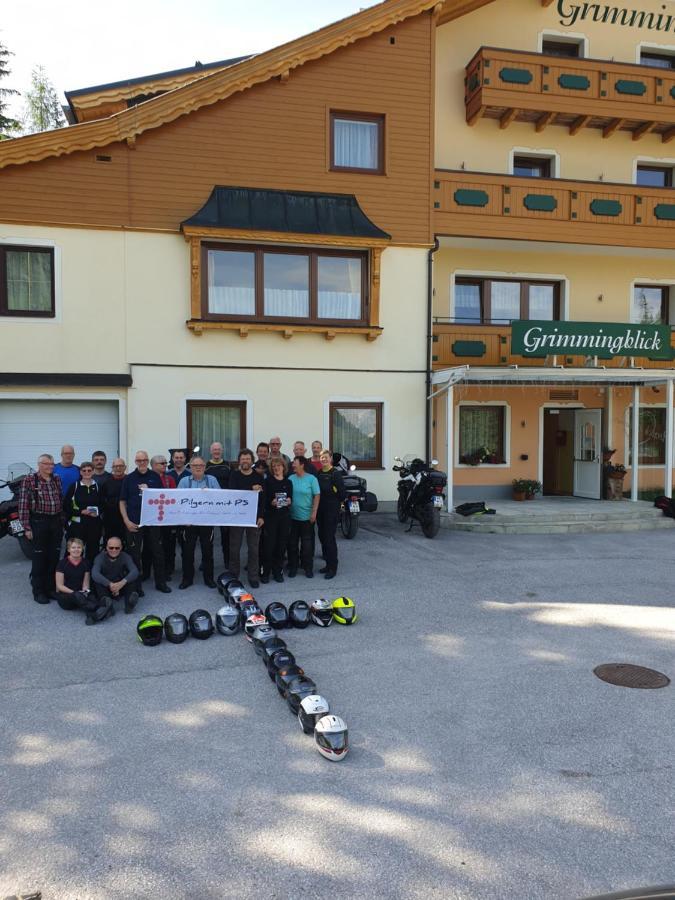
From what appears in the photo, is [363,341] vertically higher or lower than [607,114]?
lower

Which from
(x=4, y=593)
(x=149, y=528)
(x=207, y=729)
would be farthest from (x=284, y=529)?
(x=207, y=729)

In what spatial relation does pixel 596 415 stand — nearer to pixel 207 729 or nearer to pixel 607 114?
pixel 607 114

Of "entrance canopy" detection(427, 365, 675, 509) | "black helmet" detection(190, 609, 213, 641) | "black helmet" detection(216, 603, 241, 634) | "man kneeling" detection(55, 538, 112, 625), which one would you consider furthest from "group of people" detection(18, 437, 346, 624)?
"entrance canopy" detection(427, 365, 675, 509)

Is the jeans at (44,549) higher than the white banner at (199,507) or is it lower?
lower

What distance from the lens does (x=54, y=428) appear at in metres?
14.1

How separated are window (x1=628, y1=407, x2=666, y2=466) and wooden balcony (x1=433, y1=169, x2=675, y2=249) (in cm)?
468

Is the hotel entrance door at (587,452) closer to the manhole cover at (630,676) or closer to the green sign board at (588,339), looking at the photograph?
the green sign board at (588,339)

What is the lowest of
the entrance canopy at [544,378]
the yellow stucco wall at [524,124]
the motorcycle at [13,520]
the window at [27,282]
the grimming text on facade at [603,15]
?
the motorcycle at [13,520]

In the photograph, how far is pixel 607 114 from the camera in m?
17.2

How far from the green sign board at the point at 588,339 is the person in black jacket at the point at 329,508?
7.21 metres

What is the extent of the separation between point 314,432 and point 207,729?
10.5 metres

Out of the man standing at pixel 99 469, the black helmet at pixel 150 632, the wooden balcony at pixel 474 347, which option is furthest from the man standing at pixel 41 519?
the wooden balcony at pixel 474 347

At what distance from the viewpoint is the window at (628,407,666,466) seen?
1875 cm

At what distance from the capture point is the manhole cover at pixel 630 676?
598 cm
